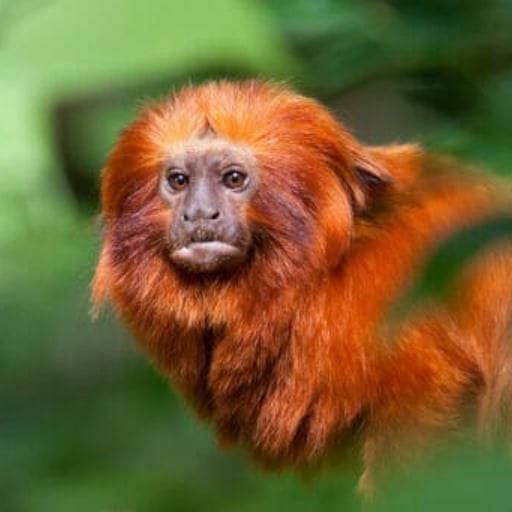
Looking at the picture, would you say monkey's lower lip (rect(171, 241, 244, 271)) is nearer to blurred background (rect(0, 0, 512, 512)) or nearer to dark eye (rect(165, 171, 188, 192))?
dark eye (rect(165, 171, 188, 192))

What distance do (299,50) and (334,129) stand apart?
1367 mm

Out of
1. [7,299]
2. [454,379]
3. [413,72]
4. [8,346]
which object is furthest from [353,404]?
[413,72]

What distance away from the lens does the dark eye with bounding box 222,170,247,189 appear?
2971 mm

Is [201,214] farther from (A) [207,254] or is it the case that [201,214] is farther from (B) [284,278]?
(B) [284,278]

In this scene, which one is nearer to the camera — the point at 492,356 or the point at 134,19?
the point at 134,19

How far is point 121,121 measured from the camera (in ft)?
6.91

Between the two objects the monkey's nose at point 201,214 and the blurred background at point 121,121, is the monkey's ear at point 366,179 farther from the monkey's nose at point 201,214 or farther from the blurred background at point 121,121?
the blurred background at point 121,121

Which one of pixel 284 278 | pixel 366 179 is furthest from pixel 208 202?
pixel 366 179

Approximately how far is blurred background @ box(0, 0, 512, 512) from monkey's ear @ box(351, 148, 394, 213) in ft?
3.03

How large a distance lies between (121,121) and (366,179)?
0.99 m

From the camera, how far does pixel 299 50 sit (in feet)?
5.51

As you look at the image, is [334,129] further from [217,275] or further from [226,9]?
[226,9]

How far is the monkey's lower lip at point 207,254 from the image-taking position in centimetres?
289

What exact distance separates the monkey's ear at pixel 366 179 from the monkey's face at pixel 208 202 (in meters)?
0.23
